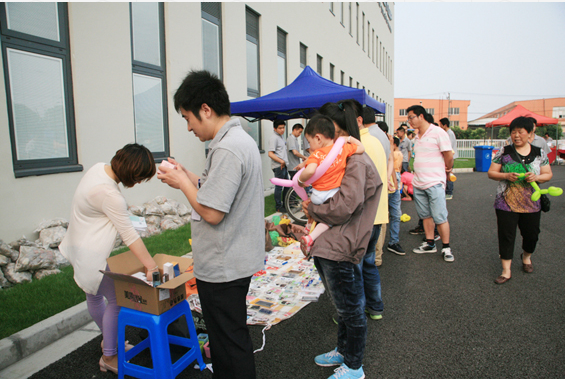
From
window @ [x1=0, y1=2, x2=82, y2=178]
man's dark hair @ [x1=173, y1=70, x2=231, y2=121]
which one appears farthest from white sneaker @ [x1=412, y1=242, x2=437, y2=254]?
window @ [x1=0, y1=2, x2=82, y2=178]

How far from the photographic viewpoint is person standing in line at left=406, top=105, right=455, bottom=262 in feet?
17.2

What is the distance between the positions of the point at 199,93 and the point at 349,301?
1.65m

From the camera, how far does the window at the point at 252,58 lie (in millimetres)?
10944

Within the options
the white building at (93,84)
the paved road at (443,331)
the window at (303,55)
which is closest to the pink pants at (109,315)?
the paved road at (443,331)

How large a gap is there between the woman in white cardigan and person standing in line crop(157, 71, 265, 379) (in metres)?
0.77

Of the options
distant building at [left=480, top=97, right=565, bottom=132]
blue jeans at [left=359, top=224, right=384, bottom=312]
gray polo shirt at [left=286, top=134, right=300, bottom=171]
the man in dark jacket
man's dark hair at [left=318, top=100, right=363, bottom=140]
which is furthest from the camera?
distant building at [left=480, top=97, right=565, bottom=132]

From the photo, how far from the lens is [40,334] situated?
305 cm

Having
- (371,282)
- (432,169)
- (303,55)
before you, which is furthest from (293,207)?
(303,55)

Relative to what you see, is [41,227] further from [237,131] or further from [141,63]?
[237,131]

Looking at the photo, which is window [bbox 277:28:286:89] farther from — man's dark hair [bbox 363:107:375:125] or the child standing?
the child standing

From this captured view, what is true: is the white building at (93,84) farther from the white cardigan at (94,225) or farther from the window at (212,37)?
the white cardigan at (94,225)

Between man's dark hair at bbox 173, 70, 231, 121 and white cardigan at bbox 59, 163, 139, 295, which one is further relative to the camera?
white cardigan at bbox 59, 163, 139, 295

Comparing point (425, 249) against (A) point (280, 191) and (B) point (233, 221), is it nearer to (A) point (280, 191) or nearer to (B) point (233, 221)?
(A) point (280, 191)

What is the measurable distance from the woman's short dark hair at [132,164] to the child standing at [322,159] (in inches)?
42.8
